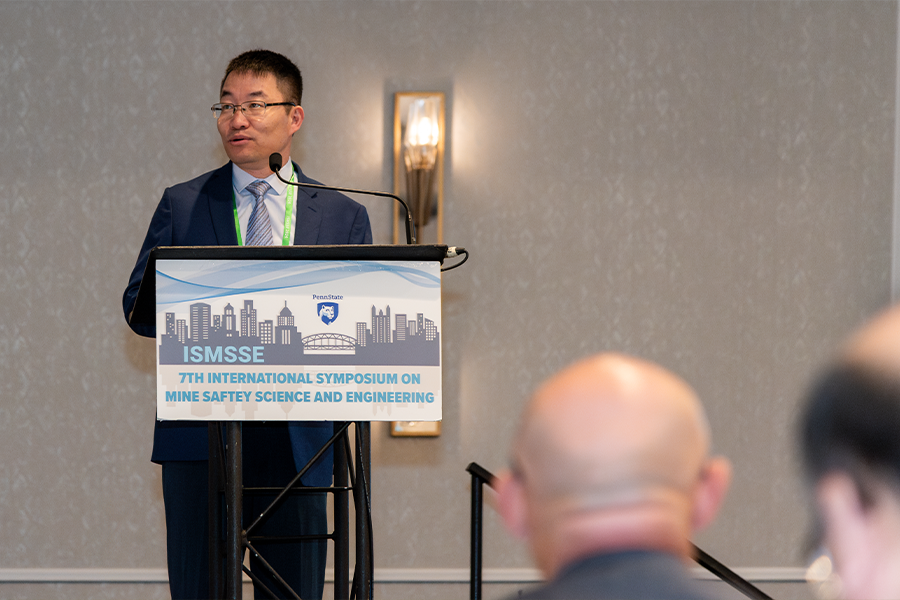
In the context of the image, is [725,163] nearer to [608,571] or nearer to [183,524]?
[183,524]

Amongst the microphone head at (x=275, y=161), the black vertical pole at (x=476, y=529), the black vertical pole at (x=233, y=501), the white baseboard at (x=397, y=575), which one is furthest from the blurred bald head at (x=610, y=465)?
the white baseboard at (x=397, y=575)

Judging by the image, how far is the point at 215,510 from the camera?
1908 mm

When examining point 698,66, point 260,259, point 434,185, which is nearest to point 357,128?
point 434,185

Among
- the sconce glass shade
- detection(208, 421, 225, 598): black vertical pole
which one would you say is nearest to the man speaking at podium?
detection(208, 421, 225, 598): black vertical pole

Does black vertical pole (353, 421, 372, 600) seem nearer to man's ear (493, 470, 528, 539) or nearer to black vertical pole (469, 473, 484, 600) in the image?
black vertical pole (469, 473, 484, 600)

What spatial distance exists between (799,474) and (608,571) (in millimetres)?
135

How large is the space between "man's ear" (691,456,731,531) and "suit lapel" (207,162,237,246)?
1.81m

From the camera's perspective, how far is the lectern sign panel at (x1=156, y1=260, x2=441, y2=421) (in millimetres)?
1743

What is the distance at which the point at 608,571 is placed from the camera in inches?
21.1

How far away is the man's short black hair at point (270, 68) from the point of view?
2408 millimetres

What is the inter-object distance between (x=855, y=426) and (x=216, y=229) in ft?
6.67

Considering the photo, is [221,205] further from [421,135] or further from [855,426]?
[855,426]

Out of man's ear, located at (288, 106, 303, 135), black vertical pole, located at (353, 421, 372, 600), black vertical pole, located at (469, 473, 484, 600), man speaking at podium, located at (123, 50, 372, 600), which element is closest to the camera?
black vertical pole, located at (353, 421, 372, 600)

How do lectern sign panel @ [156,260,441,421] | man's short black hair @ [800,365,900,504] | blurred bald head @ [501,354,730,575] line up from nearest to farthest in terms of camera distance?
man's short black hair @ [800,365,900,504]
blurred bald head @ [501,354,730,575]
lectern sign panel @ [156,260,441,421]
